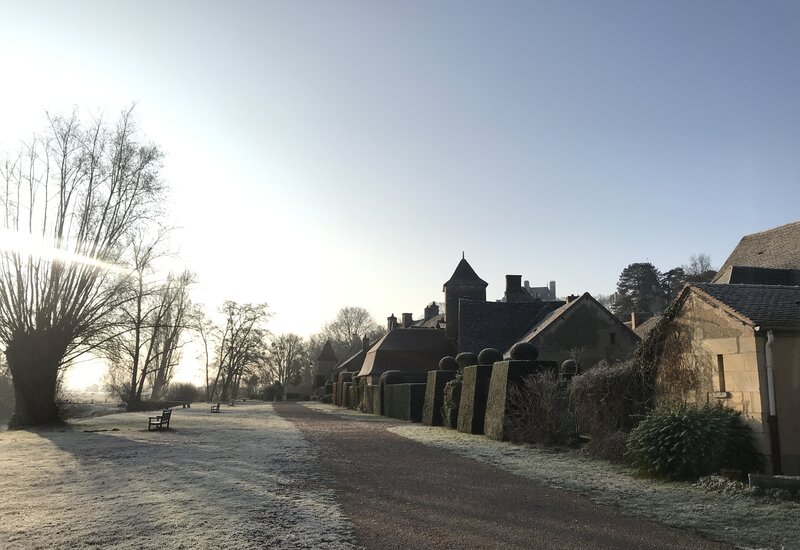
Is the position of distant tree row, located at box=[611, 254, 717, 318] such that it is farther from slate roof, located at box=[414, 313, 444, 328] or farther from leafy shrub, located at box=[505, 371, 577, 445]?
leafy shrub, located at box=[505, 371, 577, 445]

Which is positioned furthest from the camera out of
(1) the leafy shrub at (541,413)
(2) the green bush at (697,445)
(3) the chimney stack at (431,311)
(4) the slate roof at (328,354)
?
(4) the slate roof at (328,354)

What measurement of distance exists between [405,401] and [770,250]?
64.8 feet

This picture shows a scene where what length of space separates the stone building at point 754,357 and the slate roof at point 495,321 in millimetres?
23419

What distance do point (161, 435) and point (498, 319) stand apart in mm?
23499

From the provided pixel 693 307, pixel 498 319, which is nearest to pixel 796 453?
pixel 693 307

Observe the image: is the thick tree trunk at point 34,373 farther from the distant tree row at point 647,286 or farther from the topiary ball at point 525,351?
the distant tree row at point 647,286

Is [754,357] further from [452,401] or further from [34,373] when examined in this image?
[34,373]

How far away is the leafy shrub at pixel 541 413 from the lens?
1584 centimetres

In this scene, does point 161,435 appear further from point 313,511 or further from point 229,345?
point 229,345

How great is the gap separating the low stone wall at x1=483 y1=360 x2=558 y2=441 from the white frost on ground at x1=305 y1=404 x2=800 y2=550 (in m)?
3.10

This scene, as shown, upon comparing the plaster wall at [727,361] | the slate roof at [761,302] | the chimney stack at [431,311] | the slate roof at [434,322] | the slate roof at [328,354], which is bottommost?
the plaster wall at [727,361]

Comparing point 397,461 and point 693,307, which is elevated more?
point 693,307

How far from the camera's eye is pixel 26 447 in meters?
15.9

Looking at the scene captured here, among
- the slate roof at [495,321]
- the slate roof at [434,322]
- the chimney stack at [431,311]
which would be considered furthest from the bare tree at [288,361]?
the slate roof at [495,321]
